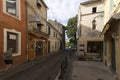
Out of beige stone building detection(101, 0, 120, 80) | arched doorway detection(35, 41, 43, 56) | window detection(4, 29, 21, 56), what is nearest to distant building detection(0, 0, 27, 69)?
window detection(4, 29, 21, 56)

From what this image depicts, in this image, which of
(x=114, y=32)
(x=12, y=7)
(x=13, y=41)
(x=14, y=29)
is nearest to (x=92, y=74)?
(x=114, y=32)

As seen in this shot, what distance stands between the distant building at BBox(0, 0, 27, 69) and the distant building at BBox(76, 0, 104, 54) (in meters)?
9.32

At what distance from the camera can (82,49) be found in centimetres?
2338

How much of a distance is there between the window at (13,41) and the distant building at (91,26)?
10.2 metres

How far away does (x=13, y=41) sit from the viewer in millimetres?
14336

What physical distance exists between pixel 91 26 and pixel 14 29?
12.2m

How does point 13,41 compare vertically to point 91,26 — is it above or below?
below

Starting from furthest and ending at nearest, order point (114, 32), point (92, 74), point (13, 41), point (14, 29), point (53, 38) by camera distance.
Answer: point (53, 38) < point (13, 41) < point (14, 29) < point (92, 74) < point (114, 32)

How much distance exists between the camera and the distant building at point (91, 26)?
22812 mm

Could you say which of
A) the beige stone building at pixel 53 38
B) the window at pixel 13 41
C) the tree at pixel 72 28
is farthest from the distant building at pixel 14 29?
the tree at pixel 72 28

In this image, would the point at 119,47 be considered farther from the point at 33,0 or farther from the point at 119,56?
the point at 33,0

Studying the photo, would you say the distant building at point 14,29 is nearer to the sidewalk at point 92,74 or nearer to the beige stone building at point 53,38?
the sidewalk at point 92,74

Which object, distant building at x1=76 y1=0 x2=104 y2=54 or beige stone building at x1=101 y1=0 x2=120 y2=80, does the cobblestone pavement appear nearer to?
beige stone building at x1=101 y1=0 x2=120 y2=80

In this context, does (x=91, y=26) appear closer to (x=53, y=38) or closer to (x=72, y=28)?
(x=53, y=38)
